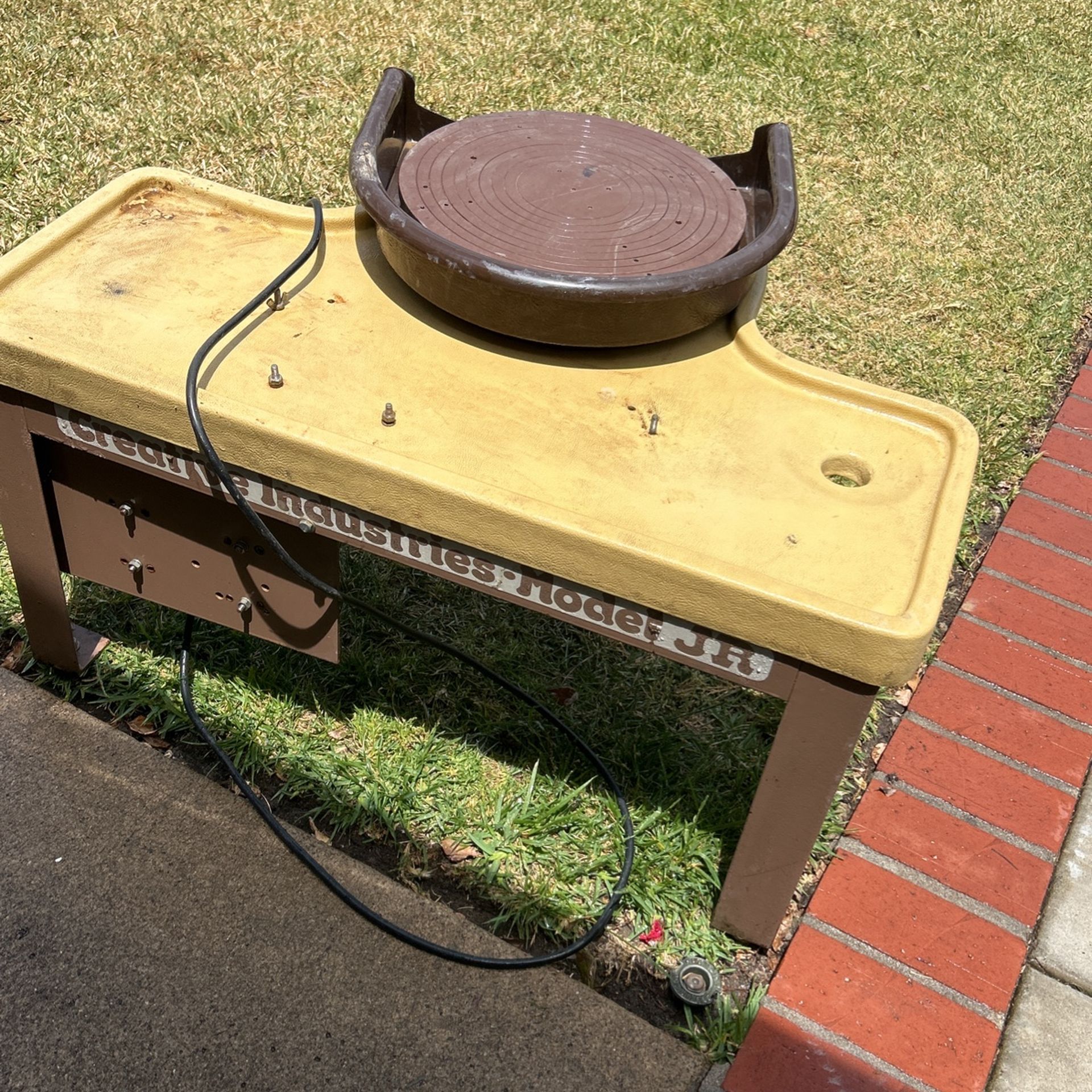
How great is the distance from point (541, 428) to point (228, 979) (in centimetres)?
108

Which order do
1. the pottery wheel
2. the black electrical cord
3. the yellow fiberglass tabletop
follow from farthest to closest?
1. the pottery wheel
2. the black electrical cord
3. the yellow fiberglass tabletop

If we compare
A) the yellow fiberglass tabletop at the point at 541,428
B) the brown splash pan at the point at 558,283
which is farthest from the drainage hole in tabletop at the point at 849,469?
the brown splash pan at the point at 558,283

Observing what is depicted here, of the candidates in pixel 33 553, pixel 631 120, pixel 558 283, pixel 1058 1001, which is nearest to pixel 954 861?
pixel 1058 1001

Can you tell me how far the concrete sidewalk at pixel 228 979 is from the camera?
192 centimetres

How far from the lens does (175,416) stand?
6.09 feet

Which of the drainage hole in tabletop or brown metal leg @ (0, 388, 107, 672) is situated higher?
the drainage hole in tabletop

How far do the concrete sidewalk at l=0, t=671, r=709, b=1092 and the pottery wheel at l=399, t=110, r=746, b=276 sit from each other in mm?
1188

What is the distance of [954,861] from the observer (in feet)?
7.75

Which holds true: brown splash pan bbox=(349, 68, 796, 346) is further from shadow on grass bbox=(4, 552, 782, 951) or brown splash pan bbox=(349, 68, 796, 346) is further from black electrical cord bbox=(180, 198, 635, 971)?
shadow on grass bbox=(4, 552, 782, 951)

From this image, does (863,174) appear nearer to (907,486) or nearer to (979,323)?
(979,323)

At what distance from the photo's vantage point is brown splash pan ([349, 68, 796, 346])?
1889 millimetres

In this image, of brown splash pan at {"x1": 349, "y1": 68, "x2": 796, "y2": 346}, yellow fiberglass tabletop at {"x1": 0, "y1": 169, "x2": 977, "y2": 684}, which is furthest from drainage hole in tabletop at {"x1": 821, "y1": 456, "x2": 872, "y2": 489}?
brown splash pan at {"x1": 349, "y1": 68, "x2": 796, "y2": 346}

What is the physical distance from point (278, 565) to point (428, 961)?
29.5 inches

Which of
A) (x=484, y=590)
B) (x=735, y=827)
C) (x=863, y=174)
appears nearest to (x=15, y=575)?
(x=484, y=590)
